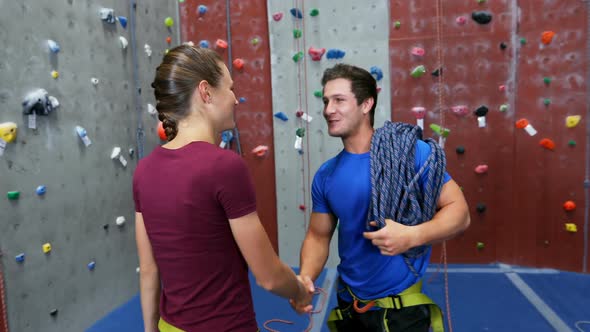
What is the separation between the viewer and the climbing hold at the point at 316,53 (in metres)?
3.74

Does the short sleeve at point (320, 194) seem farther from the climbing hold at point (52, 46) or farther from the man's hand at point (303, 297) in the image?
the climbing hold at point (52, 46)

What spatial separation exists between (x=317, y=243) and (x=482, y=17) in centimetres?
276

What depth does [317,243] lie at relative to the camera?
A: 1.74 meters

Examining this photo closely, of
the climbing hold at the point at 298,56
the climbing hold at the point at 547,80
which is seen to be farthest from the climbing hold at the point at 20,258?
the climbing hold at the point at 547,80

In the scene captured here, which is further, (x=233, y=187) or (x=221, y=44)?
(x=221, y=44)

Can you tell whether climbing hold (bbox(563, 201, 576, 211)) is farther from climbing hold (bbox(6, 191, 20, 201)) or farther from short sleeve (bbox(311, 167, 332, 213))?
climbing hold (bbox(6, 191, 20, 201))

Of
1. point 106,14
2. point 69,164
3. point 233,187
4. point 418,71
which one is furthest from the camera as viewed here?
point 418,71

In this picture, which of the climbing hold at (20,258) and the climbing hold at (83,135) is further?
the climbing hold at (83,135)

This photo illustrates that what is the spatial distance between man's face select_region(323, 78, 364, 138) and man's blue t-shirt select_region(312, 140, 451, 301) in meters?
0.11

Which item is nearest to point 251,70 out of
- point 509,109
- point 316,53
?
point 316,53

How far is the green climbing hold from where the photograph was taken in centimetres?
364

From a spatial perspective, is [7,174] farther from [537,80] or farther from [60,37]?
[537,80]

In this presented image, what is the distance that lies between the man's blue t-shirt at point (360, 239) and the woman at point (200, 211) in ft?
1.41

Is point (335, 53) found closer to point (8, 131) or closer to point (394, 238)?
point (8, 131)
